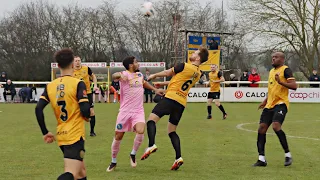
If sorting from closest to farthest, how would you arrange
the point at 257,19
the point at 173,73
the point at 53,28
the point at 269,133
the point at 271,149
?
the point at 173,73, the point at 271,149, the point at 269,133, the point at 257,19, the point at 53,28

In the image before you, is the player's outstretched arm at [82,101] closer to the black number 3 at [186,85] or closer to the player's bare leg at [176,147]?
the player's bare leg at [176,147]

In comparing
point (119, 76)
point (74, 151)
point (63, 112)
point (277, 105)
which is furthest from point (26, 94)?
point (74, 151)

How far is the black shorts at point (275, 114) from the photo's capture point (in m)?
9.15

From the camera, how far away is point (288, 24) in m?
44.6

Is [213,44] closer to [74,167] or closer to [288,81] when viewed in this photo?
[288,81]

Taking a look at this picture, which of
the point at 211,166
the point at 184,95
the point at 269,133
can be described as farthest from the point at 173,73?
the point at 269,133

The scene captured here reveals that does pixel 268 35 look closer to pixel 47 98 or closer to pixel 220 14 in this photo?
pixel 220 14

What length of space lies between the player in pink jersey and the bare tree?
3743 centimetres

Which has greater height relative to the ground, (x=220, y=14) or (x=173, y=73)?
(x=220, y=14)

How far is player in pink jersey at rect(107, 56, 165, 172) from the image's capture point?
28.5 ft

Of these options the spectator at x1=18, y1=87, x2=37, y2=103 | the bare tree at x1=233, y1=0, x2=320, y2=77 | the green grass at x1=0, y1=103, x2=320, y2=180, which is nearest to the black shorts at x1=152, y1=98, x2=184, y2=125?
the green grass at x1=0, y1=103, x2=320, y2=180

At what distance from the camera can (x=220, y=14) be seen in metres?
54.4

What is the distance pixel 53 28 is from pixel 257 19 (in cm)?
2157

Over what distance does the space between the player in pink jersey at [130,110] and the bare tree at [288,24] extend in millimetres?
37427
